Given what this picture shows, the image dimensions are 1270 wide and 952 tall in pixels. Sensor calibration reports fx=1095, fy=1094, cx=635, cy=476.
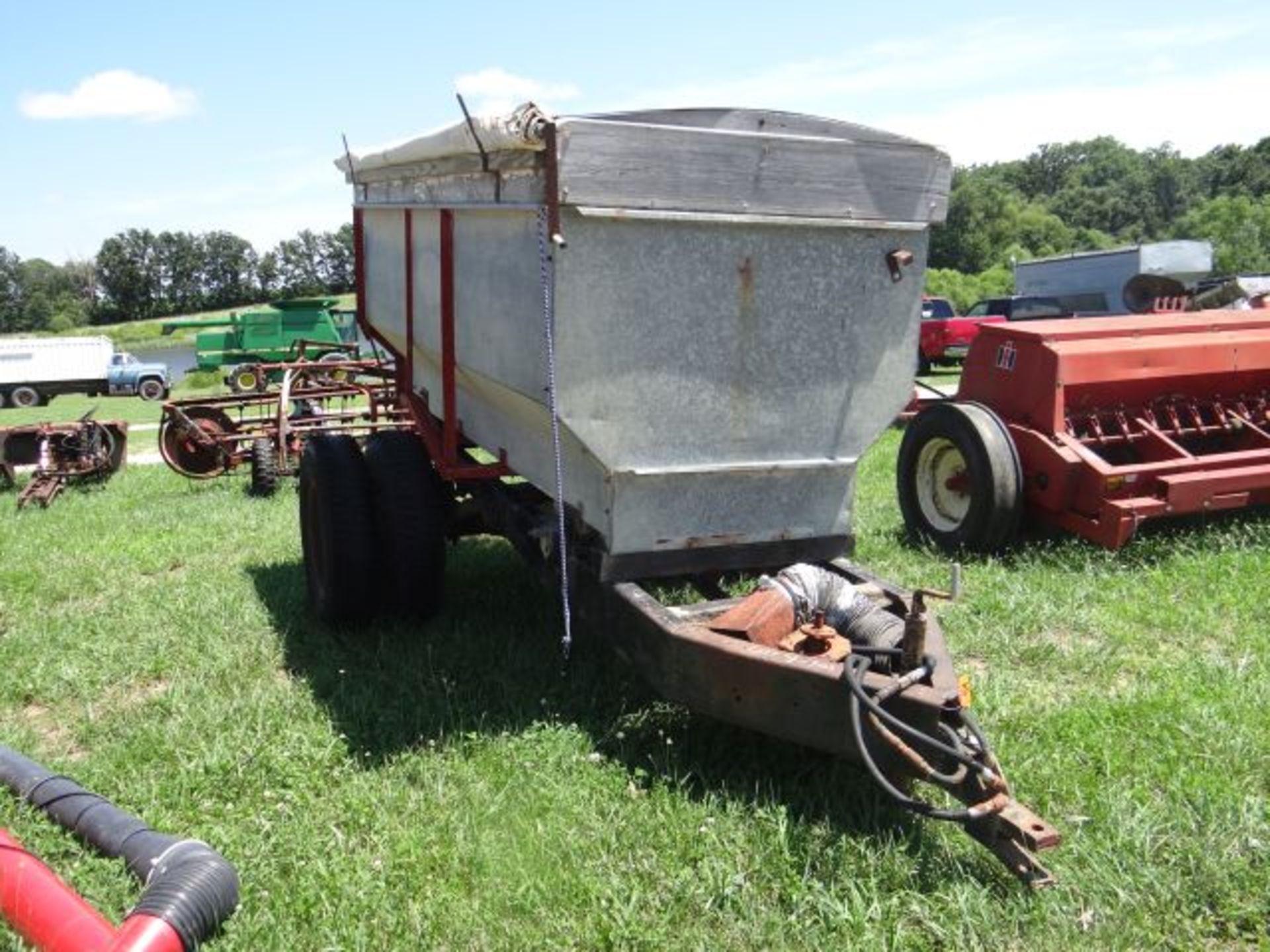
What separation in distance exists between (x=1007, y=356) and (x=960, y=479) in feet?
2.50

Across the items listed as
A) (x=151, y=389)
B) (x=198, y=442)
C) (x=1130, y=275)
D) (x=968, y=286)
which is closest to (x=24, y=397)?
(x=151, y=389)

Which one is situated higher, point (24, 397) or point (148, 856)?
point (148, 856)

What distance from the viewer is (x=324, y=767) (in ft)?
12.0

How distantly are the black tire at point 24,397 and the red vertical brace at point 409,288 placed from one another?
30.5 metres

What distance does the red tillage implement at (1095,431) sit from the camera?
228 inches

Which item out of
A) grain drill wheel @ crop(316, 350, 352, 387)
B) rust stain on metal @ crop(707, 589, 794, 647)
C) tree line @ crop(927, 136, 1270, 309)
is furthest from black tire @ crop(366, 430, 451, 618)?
tree line @ crop(927, 136, 1270, 309)

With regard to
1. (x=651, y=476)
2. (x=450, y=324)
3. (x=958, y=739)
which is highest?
(x=450, y=324)

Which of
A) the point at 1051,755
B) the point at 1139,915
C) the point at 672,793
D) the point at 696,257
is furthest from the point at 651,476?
the point at 1139,915

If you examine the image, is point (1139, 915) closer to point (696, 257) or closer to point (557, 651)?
point (696, 257)

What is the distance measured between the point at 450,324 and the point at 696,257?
4.33 ft

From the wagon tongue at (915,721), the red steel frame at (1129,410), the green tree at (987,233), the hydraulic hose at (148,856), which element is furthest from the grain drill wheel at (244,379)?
the green tree at (987,233)

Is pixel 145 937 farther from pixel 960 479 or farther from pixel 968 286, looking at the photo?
pixel 968 286

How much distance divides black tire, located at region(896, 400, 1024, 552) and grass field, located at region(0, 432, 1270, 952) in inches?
11.0

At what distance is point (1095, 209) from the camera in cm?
8700
